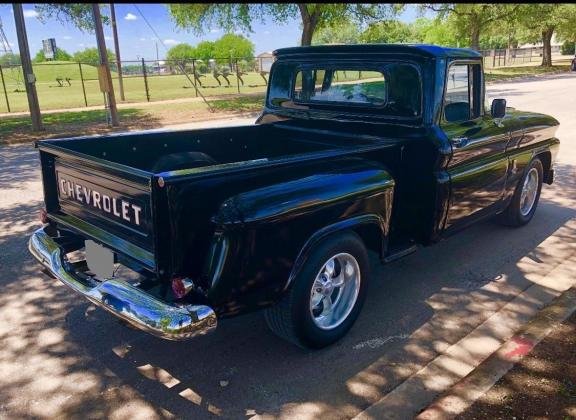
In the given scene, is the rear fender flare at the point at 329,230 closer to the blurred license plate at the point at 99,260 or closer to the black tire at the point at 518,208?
the blurred license plate at the point at 99,260

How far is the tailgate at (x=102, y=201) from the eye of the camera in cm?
284

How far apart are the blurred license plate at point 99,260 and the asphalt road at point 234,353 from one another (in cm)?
53

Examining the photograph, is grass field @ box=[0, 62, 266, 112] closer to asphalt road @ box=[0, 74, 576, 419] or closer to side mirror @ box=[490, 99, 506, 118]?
asphalt road @ box=[0, 74, 576, 419]

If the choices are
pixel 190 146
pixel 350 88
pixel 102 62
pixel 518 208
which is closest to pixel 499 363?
pixel 350 88

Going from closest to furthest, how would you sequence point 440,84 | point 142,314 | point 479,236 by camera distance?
1. point 142,314
2. point 440,84
3. point 479,236

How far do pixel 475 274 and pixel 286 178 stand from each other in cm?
231

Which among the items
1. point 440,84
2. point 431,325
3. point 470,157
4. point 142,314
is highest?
point 440,84

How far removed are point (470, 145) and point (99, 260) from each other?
2958 mm

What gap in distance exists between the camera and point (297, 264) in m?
2.98

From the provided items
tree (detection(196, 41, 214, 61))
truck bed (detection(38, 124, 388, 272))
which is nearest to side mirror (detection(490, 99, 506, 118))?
truck bed (detection(38, 124, 388, 272))

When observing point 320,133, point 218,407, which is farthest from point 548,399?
point 320,133

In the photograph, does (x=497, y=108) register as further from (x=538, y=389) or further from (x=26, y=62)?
(x=26, y=62)

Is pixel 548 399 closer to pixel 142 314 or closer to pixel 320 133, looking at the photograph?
pixel 142 314

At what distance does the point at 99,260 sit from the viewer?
10.7ft
